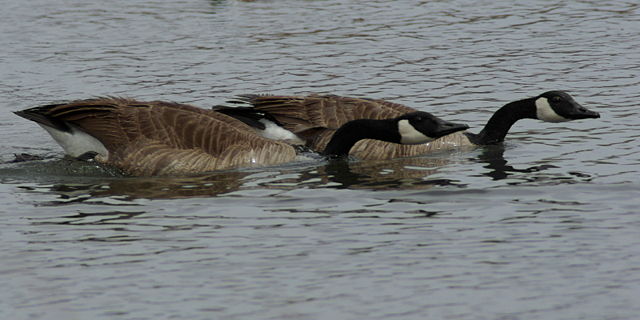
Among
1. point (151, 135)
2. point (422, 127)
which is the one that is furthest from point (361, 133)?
point (151, 135)

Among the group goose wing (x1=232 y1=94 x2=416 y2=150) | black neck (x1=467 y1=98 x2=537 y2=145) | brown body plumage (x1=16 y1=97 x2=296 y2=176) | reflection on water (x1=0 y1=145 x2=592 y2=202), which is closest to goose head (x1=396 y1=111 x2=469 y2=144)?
reflection on water (x1=0 y1=145 x2=592 y2=202)

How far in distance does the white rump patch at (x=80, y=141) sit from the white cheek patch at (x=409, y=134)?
335 centimetres

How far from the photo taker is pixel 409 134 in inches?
553

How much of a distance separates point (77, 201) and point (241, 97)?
4.00 metres

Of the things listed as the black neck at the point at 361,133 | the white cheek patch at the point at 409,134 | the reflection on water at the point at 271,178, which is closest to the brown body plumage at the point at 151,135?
the reflection on water at the point at 271,178

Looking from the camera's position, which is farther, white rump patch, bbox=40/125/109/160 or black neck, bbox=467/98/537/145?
black neck, bbox=467/98/537/145

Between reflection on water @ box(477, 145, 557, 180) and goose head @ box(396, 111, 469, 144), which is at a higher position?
goose head @ box(396, 111, 469, 144)

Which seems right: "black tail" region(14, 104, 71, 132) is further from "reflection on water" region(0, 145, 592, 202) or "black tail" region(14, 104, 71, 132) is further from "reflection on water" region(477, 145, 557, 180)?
"reflection on water" region(477, 145, 557, 180)

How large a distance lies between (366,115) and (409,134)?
884mm

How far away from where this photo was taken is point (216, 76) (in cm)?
1908

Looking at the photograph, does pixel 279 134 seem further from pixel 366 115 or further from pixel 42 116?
pixel 42 116

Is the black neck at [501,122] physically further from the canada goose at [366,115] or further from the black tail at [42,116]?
the black tail at [42,116]

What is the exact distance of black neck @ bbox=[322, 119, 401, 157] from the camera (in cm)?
1414

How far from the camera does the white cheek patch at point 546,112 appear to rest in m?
15.2
